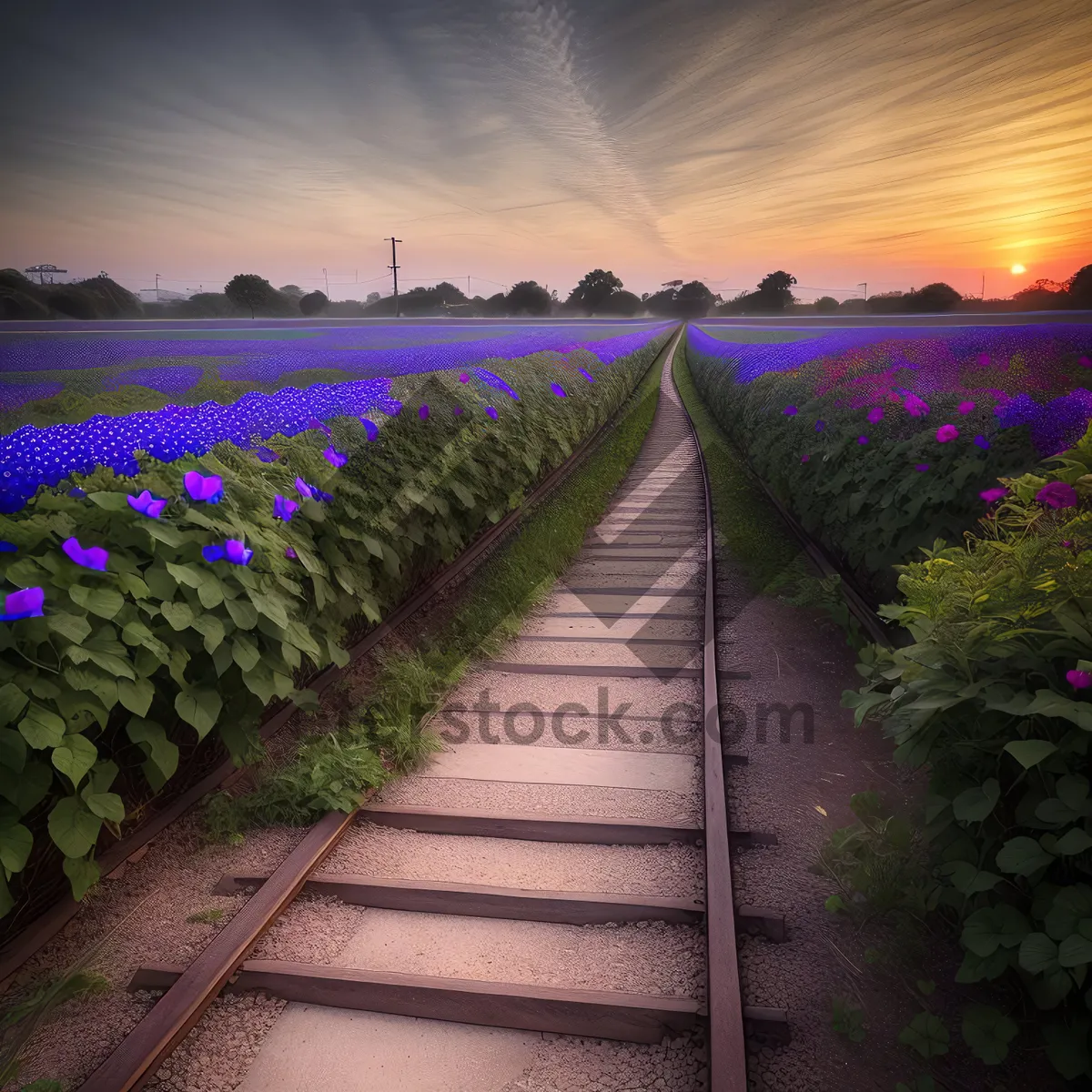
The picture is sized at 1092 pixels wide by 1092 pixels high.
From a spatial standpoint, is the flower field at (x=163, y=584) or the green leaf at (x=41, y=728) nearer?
the green leaf at (x=41, y=728)

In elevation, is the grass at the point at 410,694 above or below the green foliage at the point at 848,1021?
above

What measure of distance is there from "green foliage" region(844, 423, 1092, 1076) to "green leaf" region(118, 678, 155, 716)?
2537 millimetres

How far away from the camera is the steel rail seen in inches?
82.7

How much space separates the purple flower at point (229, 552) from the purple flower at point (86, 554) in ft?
1.28

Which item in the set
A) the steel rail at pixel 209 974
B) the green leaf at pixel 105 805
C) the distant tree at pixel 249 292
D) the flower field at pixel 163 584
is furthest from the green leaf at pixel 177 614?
the distant tree at pixel 249 292

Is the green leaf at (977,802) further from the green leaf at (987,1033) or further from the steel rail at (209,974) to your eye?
A: the steel rail at (209,974)

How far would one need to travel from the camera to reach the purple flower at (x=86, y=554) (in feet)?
8.27

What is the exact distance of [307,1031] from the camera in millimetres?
2357

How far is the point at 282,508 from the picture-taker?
12.1ft

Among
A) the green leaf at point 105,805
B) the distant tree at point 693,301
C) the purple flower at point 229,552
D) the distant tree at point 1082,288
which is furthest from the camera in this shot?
the distant tree at point 693,301

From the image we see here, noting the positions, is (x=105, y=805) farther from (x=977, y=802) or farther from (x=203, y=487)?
(x=977, y=802)

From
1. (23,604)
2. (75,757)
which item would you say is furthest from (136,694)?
(23,604)

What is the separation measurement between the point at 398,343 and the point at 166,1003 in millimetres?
15455

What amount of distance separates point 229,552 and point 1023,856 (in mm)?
2864
